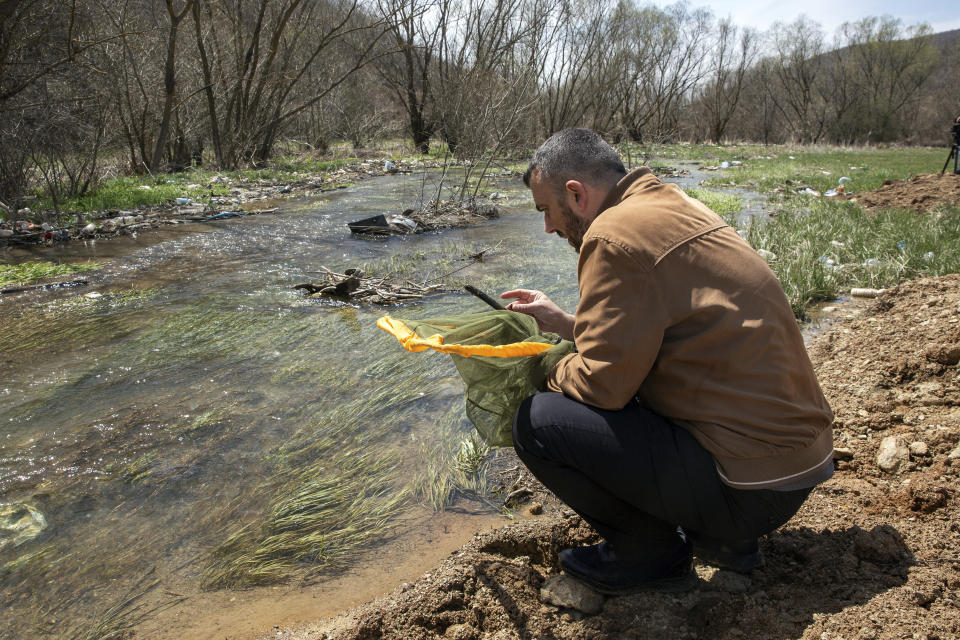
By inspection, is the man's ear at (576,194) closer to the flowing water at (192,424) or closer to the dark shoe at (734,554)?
the dark shoe at (734,554)

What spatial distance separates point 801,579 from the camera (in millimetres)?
1880

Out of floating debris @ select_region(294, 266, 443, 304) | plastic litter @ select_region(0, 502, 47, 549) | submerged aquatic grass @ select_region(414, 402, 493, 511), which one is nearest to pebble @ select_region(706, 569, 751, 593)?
submerged aquatic grass @ select_region(414, 402, 493, 511)

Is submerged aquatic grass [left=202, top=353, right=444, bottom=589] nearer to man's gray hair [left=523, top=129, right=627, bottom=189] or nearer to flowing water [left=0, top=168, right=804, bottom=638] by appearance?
flowing water [left=0, top=168, right=804, bottom=638]

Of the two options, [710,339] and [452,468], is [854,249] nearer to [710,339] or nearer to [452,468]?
[452,468]

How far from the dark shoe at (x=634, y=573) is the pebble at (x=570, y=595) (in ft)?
0.08

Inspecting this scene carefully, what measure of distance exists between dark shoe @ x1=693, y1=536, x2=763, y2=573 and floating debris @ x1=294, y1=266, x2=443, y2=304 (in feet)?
14.2

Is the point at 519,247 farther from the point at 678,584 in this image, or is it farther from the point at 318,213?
the point at 678,584

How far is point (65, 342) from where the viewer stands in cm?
474

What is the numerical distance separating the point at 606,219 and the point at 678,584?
1188 millimetres

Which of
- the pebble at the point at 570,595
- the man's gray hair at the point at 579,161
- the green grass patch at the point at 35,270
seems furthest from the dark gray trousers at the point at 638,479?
the green grass patch at the point at 35,270

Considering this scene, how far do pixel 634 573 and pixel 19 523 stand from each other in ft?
8.72

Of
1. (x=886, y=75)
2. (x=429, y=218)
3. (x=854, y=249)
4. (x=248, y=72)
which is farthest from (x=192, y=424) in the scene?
(x=886, y=75)

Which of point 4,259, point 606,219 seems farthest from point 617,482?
point 4,259

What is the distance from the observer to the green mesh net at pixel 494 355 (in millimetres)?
1977
